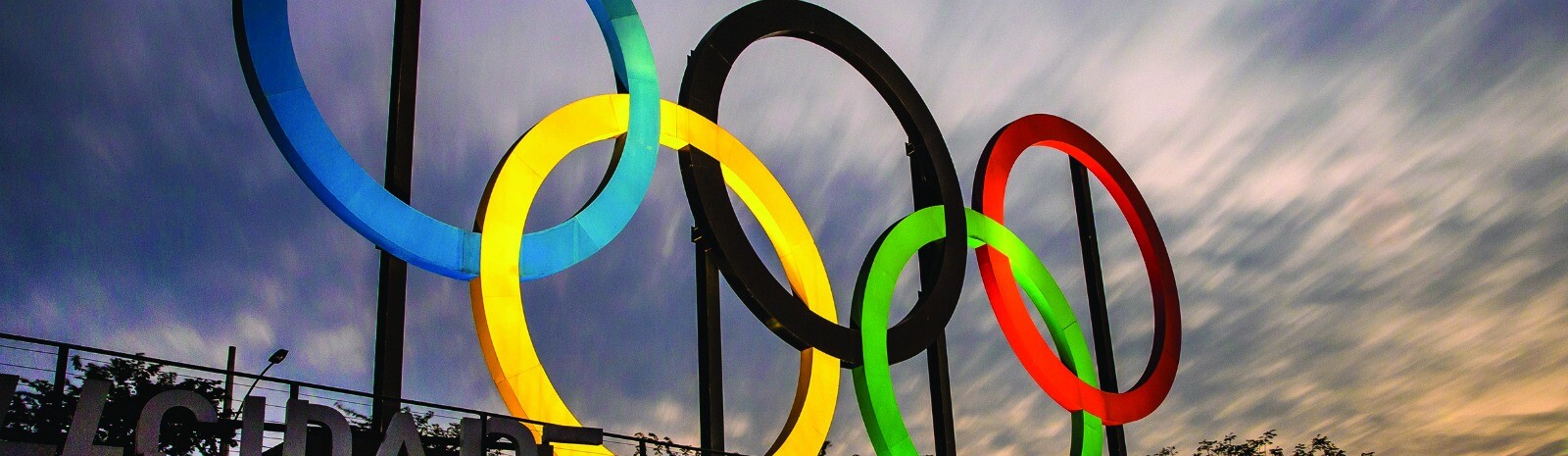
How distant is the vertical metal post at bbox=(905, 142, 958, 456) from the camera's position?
46.9 ft

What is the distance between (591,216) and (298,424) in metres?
3.50

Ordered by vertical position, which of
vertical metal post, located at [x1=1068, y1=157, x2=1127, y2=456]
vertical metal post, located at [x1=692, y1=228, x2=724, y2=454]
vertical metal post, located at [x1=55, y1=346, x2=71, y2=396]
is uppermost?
vertical metal post, located at [x1=1068, y1=157, x2=1127, y2=456]

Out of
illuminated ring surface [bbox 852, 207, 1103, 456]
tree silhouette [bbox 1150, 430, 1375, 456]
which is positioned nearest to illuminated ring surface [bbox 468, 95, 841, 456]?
illuminated ring surface [bbox 852, 207, 1103, 456]

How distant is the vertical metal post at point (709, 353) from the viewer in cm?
1145

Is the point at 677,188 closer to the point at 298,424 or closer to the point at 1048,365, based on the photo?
the point at 1048,365

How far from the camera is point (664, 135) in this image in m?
11.6

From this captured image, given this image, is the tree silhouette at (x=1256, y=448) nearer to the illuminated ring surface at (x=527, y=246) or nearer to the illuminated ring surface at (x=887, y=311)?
the illuminated ring surface at (x=887, y=311)

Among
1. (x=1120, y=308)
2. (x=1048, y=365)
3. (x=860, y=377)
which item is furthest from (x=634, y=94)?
(x=1120, y=308)

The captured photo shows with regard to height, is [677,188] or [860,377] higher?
[677,188]

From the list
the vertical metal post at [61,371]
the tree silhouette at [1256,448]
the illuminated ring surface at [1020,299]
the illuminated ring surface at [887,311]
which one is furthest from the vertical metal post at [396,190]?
the tree silhouette at [1256,448]

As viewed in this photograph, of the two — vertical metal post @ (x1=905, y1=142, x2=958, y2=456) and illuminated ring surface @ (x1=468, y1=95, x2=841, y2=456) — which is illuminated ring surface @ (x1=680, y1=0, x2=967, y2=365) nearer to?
vertical metal post @ (x1=905, y1=142, x2=958, y2=456)

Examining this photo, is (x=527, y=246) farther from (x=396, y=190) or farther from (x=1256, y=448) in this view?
(x=1256, y=448)

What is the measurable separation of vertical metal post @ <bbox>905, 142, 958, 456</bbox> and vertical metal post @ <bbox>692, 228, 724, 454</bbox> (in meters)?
3.24

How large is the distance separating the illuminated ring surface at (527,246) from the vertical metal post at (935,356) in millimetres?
1944
